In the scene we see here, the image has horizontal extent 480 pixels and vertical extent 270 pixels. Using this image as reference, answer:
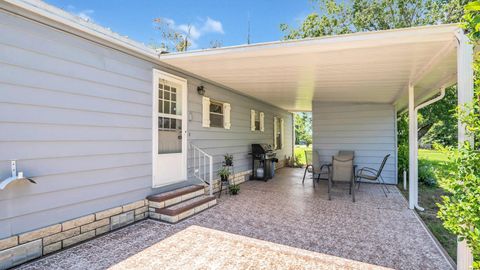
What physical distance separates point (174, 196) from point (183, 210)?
0.36 metres

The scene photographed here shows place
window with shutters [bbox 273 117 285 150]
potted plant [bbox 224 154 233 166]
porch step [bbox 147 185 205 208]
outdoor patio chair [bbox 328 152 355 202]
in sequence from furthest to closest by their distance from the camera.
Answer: window with shutters [bbox 273 117 285 150], potted plant [bbox 224 154 233 166], outdoor patio chair [bbox 328 152 355 202], porch step [bbox 147 185 205 208]

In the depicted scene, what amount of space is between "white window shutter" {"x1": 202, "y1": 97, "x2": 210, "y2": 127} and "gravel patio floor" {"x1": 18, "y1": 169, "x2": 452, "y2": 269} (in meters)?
1.73

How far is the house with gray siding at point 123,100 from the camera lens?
260cm

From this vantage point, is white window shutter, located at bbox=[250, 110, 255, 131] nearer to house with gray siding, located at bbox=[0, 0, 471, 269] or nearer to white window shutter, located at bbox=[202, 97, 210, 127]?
house with gray siding, located at bbox=[0, 0, 471, 269]

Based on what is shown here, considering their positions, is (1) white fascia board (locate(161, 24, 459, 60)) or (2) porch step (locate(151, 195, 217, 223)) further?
(2) porch step (locate(151, 195, 217, 223))

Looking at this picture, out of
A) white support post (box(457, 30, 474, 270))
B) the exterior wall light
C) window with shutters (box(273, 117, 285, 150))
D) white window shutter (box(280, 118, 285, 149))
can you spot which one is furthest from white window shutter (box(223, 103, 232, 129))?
white window shutter (box(280, 118, 285, 149))

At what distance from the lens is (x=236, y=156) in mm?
7082

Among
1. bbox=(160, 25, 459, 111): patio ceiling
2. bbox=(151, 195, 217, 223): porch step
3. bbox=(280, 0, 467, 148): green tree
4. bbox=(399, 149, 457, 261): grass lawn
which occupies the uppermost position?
bbox=(280, 0, 467, 148): green tree

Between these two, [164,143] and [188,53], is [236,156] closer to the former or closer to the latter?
[164,143]

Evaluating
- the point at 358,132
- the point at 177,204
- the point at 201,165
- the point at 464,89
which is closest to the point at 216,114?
the point at 201,165

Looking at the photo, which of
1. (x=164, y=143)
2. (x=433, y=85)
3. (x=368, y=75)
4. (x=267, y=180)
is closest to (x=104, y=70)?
(x=164, y=143)

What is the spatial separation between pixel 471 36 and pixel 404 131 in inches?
292

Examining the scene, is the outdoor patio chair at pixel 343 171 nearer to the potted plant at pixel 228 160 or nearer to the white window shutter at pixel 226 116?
the potted plant at pixel 228 160

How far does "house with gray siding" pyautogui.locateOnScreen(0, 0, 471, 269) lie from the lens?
102 inches
